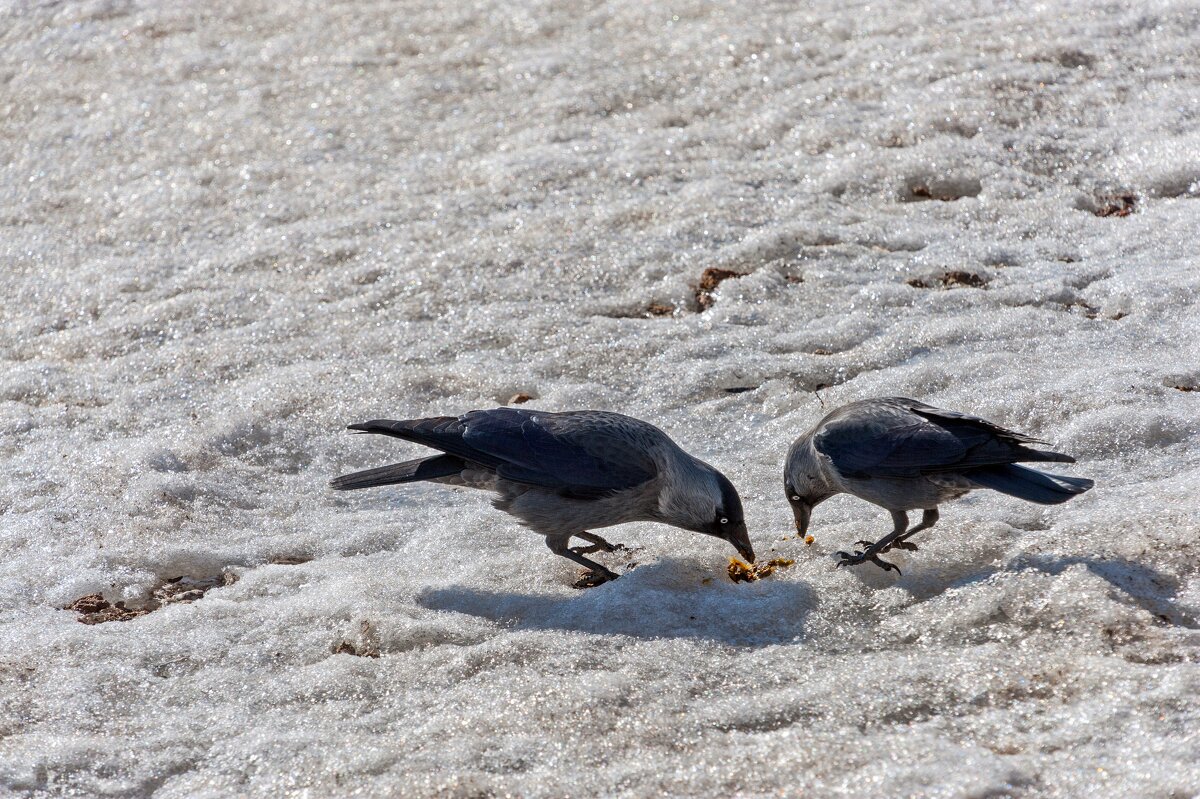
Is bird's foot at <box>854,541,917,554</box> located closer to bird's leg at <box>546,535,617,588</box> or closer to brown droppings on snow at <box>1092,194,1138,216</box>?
bird's leg at <box>546,535,617,588</box>

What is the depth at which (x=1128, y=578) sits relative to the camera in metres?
4.51

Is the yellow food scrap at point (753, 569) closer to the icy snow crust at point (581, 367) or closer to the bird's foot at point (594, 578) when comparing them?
the icy snow crust at point (581, 367)

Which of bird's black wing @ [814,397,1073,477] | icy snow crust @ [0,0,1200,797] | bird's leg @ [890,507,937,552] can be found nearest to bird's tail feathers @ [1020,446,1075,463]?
bird's black wing @ [814,397,1073,477]

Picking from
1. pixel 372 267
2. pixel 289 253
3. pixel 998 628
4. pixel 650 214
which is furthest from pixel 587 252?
pixel 998 628

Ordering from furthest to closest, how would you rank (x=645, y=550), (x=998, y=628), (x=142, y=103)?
→ (x=142, y=103), (x=645, y=550), (x=998, y=628)

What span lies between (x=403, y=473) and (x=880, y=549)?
2237mm

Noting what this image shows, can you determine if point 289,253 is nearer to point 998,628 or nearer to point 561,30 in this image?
point 561,30

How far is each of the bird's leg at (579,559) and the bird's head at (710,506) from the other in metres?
0.46

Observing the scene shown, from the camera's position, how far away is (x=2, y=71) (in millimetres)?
10547

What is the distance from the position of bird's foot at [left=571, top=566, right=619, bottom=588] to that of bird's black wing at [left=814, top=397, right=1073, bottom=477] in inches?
45.0

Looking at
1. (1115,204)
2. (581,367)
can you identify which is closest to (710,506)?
(581,367)

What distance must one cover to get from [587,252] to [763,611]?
3912mm

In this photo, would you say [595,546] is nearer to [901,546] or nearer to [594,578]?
[594,578]

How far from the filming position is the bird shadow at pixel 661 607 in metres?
4.67
